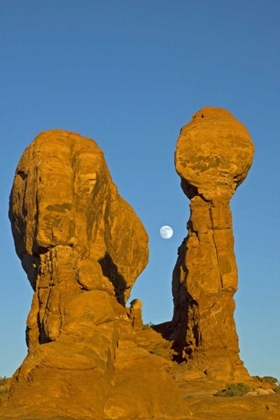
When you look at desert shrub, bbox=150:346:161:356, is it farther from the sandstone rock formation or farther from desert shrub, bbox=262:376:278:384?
desert shrub, bbox=262:376:278:384

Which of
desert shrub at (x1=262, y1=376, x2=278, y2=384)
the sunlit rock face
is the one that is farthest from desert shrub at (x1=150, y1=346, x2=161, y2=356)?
desert shrub at (x1=262, y1=376, x2=278, y2=384)

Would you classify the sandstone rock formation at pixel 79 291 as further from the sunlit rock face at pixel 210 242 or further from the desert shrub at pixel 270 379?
the desert shrub at pixel 270 379

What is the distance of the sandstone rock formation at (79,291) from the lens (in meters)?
39.9

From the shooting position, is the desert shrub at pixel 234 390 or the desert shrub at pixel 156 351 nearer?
the desert shrub at pixel 234 390

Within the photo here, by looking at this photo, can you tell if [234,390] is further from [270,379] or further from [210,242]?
[210,242]

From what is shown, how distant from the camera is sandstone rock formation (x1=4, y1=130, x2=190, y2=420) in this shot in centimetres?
3991

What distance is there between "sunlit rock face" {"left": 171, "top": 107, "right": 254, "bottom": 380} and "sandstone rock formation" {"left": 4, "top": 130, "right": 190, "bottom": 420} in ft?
15.9

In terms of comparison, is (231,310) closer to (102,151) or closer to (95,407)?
(102,151)

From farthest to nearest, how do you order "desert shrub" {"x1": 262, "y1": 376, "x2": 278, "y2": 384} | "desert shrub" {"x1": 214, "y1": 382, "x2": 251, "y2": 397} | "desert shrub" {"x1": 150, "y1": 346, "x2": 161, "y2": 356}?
1. "desert shrub" {"x1": 150, "y1": 346, "x2": 161, "y2": 356}
2. "desert shrub" {"x1": 262, "y1": 376, "x2": 278, "y2": 384}
3. "desert shrub" {"x1": 214, "y1": 382, "x2": 251, "y2": 397}

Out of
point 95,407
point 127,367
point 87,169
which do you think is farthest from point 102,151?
point 95,407

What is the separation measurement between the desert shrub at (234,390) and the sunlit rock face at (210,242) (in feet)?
13.6

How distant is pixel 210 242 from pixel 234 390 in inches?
476

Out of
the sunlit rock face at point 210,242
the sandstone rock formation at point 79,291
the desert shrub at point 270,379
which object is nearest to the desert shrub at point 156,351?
the sunlit rock face at point 210,242

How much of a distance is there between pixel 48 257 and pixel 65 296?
376 cm
